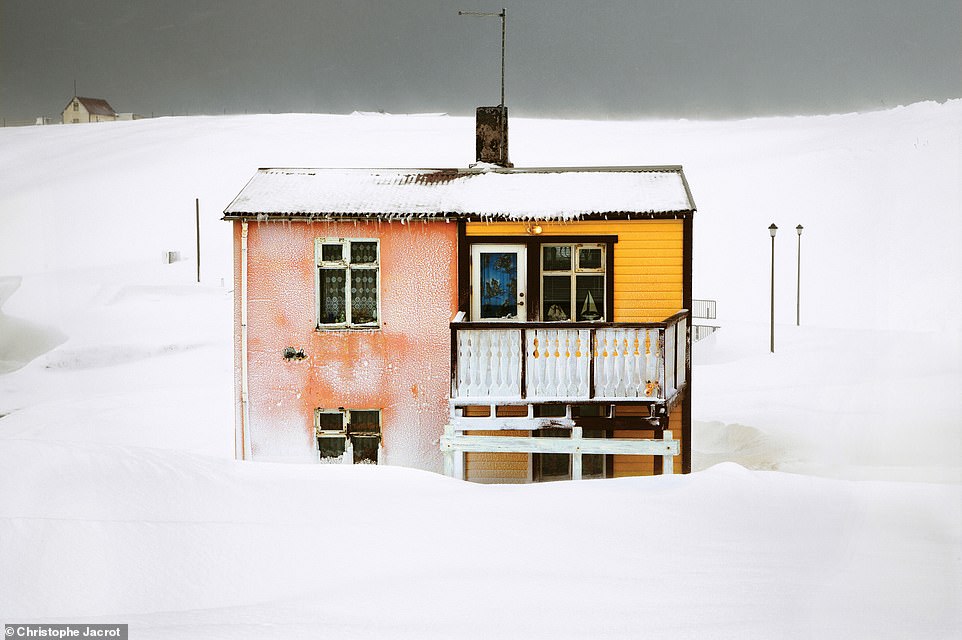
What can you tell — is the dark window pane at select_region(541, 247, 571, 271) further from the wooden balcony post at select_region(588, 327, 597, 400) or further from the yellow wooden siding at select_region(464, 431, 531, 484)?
the yellow wooden siding at select_region(464, 431, 531, 484)

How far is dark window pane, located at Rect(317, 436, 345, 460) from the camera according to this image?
35.1ft

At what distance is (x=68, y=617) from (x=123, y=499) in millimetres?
1177

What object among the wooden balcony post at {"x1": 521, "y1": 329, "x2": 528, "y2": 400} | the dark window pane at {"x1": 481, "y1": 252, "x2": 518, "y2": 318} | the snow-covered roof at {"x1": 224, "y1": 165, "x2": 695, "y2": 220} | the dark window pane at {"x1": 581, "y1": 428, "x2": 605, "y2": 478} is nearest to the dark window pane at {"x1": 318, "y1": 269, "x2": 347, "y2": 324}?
the snow-covered roof at {"x1": 224, "y1": 165, "x2": 695, "y2": 220}

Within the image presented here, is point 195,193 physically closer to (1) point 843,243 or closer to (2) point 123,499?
(1) point 843,243

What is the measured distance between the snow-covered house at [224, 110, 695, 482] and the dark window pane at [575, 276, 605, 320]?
16 millimetres

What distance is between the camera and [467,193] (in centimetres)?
1094

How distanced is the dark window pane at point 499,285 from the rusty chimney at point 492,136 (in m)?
1.92

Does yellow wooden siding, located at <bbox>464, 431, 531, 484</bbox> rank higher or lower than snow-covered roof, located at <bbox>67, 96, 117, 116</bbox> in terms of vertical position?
lower

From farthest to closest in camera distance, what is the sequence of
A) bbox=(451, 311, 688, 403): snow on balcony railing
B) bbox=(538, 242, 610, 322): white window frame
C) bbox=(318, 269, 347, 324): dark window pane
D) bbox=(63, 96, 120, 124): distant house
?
bbox=(63, 96, 120, 124): distant house < bbox=(318, 269, 347, 324): dark window pane < bbox=(538, 242, 610, 322): white window frame < bbox=(451, 311, 688, 403): snow on balcony railing

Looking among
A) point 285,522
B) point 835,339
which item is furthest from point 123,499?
point 835,339

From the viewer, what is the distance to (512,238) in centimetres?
1060

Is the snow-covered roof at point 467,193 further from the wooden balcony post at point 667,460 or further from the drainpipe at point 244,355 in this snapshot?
the wooden balcony post at point 667,460

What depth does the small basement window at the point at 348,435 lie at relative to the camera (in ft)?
35.0

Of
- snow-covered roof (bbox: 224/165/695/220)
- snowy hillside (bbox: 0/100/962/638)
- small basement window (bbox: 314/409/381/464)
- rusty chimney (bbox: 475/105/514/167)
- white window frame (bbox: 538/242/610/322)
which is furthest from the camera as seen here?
rusty chimney (bbox: 475/105/514/167)
